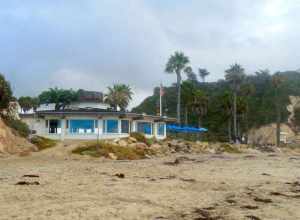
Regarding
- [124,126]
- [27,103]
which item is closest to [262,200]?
[124,126]

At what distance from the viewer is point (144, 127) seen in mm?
55906

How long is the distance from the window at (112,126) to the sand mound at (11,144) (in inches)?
555

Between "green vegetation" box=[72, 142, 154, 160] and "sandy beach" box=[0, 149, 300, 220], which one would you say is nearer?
"sandy beach" box=[0, 149, 300, 220]

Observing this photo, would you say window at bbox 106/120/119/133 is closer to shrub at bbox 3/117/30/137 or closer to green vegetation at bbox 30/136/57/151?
shrub at bbox 3/117/30/137

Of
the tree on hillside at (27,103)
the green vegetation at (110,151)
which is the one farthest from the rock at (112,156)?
the tree on hillside at (27,103)

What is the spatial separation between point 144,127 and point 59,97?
2489 centimetres

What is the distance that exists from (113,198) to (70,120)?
37.3m

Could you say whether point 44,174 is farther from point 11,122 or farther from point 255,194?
point 11,122

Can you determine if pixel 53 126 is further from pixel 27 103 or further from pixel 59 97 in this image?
pixel 27 103

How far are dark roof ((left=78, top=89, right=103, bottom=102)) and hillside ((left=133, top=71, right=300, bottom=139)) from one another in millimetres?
16988

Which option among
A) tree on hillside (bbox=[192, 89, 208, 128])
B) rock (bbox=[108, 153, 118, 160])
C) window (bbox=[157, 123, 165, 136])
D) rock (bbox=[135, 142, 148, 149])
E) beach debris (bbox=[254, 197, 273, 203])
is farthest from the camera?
tree on hillside (bbox=[192, 89, 208, 128])

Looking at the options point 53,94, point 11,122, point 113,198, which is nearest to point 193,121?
point 53,94

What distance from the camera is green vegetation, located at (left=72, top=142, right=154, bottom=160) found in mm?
35156

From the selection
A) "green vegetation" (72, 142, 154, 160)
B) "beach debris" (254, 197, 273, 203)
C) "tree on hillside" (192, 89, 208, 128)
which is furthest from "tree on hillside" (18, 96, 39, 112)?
"beach debris" (254, 197, 273, 203)
